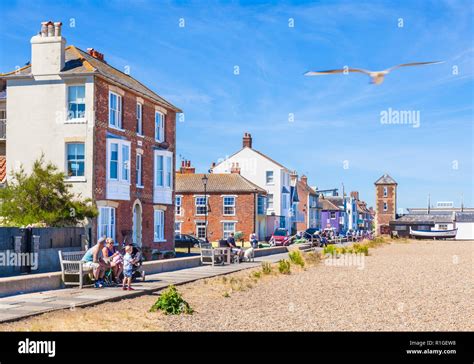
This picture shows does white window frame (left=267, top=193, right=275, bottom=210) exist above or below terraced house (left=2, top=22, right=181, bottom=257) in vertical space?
below

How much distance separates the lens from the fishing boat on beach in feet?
314

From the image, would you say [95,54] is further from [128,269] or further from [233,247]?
[128,269]

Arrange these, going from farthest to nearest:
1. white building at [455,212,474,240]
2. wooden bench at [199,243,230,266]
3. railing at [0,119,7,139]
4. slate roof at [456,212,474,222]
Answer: slate roof at [456,212,474,222]
white building at [455,212,474,240]
railing at [0,119,7,139]
wooden bench at [199,243,230,266]

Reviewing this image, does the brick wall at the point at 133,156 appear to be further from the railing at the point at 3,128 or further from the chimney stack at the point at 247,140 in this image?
the chimney stack at the point at 247,140

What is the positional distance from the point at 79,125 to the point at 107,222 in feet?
15.9

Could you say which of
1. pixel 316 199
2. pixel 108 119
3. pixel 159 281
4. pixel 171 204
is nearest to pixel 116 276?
pixel 159 281

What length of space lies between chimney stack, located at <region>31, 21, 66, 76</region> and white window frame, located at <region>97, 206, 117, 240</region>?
6892mm

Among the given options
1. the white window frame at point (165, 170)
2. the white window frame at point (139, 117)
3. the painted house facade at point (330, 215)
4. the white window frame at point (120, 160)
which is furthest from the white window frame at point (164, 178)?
the painted house facade at point (330, 215)

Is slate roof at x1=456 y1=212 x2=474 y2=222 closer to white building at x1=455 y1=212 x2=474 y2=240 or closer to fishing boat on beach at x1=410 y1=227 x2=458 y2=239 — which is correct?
white building at x1=455 y1=212 x2=474 y2=240

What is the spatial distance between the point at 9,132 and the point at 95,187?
540 centimetres

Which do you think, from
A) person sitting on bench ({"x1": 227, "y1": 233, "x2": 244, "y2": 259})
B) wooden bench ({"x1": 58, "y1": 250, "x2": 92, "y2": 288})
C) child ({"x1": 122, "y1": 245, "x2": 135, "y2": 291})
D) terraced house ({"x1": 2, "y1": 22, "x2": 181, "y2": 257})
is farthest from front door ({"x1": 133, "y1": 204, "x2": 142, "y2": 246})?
child ({"x1": 122, "y1": 245, "x2": 135, "y2": 291})

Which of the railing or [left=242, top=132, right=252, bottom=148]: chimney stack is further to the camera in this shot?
[left=242, top=132, right=252, bottom=148]: chimney stack

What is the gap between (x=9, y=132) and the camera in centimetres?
3269
